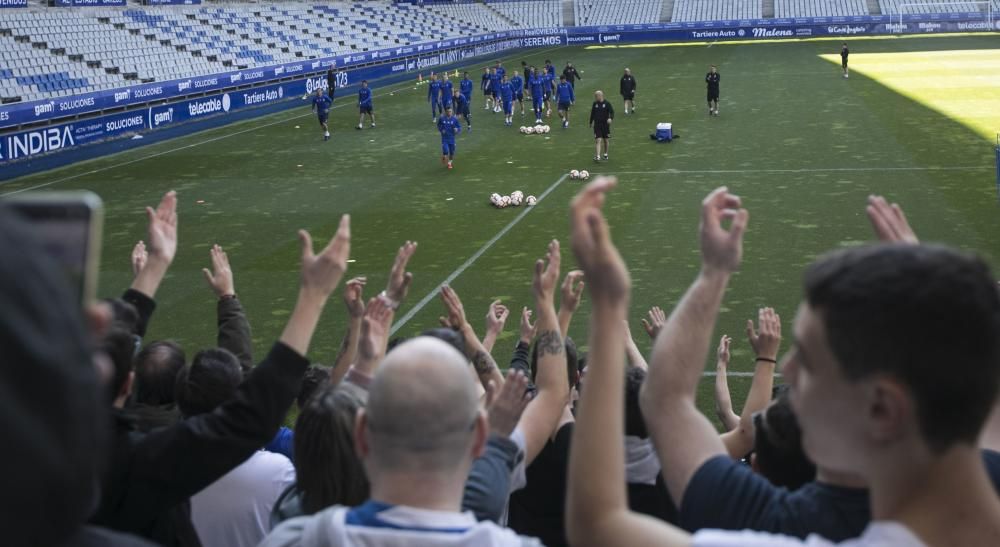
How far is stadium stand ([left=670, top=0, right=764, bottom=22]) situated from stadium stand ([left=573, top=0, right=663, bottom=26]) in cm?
170

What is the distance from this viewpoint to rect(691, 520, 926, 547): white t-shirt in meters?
1.78

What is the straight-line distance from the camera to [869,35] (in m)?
62.8

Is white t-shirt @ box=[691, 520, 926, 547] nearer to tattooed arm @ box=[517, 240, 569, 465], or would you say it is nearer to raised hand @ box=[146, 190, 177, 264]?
tattooed arm @ box=[517, 240, 569, 465]

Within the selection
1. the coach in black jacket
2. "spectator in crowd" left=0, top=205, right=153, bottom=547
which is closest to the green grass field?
the coach in black jacket

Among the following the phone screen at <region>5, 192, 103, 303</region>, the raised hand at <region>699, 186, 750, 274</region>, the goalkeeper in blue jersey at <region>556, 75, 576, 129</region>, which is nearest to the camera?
the phone screen at <region>5, 192, 103, 303</region>

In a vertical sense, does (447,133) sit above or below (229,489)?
below

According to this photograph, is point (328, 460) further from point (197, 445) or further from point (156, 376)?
point (156, 376)

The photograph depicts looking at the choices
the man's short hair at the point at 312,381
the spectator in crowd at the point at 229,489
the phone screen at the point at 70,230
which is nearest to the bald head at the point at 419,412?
the phone screen at the point at 70,230

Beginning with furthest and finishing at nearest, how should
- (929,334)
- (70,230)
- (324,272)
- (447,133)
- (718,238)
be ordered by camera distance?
(447,133) < (324,272) < (718,238) < (929,334) < (70,230)

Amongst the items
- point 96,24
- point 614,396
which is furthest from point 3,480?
point 96,24

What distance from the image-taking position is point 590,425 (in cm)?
198

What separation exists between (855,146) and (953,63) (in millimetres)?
21133

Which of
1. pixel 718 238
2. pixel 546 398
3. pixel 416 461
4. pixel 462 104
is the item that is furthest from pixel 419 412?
pixel 462 104

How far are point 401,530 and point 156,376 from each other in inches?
117
